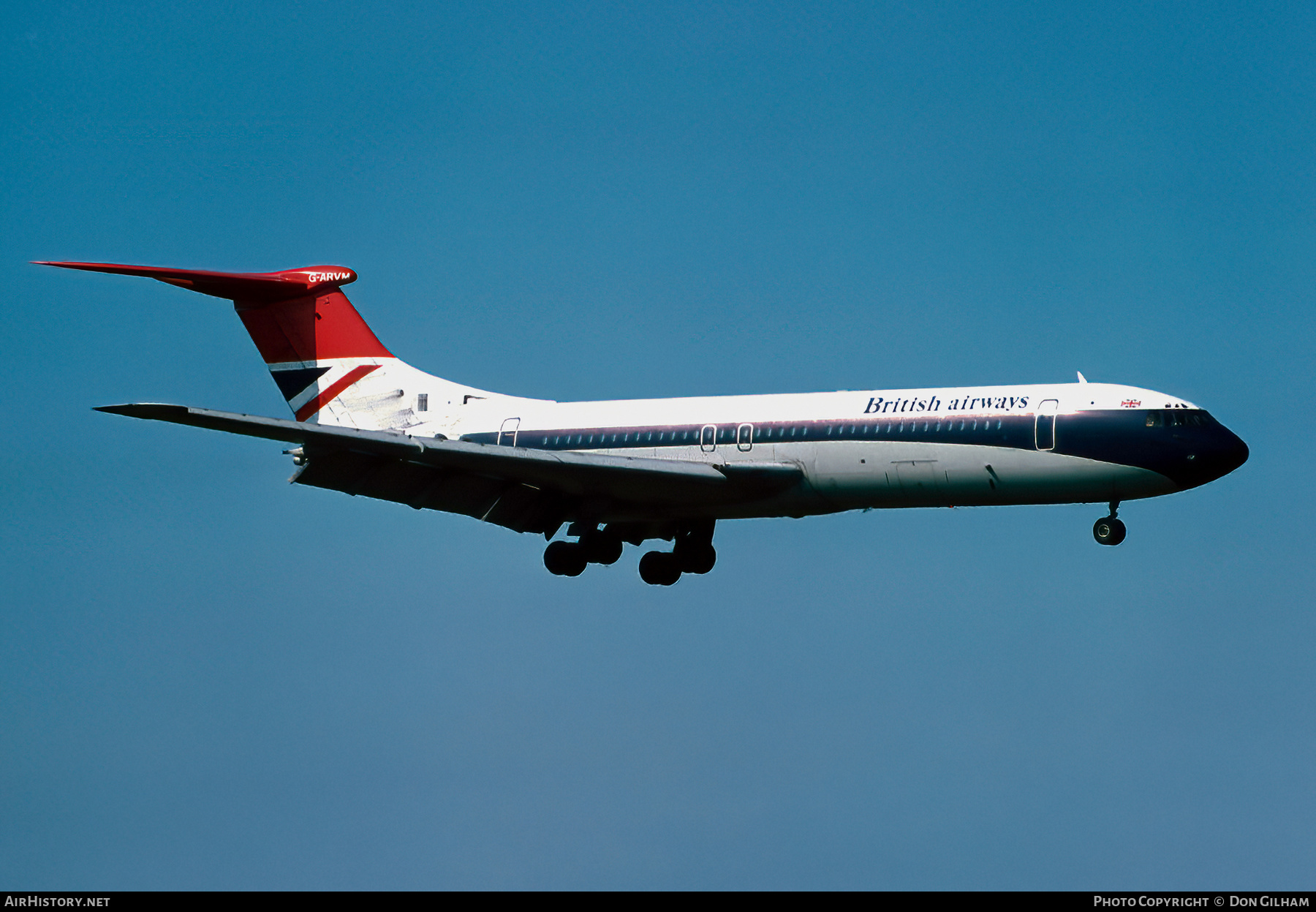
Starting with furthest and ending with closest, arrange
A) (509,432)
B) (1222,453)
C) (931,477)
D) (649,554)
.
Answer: (649,554) < (509,432) < (931,477) < (1222,453)

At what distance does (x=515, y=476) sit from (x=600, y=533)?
9.16 feet

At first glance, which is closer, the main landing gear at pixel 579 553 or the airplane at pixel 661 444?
the airplane at pixel 661 444

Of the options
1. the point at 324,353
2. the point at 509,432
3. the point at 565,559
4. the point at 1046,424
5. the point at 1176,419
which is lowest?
the point at 565,559

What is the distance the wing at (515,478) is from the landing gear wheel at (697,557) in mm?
1738

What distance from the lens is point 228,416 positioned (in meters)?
29.8

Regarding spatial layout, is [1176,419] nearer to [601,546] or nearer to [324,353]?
[601,546]

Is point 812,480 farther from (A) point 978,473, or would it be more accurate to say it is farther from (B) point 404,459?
(B) point 404,459

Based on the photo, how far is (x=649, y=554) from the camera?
38.1 m

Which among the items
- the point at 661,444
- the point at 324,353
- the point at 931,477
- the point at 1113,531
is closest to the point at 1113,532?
the point at 1113,531

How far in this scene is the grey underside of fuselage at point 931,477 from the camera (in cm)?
3142

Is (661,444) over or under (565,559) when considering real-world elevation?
over

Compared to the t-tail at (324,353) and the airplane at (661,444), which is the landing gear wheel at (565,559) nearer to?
the airplane at (661,444)

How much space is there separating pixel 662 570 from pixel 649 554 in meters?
0.56

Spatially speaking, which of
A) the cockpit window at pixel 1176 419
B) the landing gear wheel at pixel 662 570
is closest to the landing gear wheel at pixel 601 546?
the landing gear wheel at pixel 662 570
